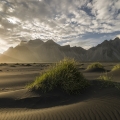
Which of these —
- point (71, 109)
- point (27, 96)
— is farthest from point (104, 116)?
point (27, 96)

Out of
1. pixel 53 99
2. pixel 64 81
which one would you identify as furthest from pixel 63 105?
pixel 64 81

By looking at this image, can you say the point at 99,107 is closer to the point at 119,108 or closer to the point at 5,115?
the point at 119,108

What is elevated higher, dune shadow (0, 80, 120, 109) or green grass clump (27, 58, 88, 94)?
green grass clump (27, 58, 88, 94)

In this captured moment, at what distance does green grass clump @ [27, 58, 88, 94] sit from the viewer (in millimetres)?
7441

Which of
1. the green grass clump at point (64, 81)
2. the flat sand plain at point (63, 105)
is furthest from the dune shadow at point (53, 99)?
the green grass clump at point (64, 81)

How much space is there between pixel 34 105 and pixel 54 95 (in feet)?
2.81

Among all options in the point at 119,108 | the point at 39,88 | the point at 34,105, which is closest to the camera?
the point at 119,108

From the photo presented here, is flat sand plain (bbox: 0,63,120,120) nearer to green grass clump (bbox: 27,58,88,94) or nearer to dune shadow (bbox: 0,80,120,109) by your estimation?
dune shadow (bbox: 0,80,120,109)

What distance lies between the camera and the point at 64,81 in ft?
24.9

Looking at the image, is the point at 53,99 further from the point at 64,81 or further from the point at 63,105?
the point at 64,81

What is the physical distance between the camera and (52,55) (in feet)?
631

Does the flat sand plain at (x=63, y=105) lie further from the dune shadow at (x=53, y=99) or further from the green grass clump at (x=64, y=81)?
the green grass clump at (x=64, y=81)

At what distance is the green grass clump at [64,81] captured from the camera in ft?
24.4

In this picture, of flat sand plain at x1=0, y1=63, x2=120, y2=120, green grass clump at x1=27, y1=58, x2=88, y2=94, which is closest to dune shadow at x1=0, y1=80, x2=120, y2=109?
flat sand plain at x1=0, y1=63, x2=120, y2=120
